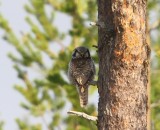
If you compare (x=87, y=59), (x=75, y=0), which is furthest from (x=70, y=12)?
(x=87, y=59)

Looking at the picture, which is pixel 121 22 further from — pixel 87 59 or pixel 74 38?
pixel 74 38

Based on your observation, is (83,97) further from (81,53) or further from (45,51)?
(45,51)

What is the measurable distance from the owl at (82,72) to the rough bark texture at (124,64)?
71 cm

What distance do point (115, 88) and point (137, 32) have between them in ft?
1.66

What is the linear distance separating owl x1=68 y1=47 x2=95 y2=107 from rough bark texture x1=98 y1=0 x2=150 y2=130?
0.71m

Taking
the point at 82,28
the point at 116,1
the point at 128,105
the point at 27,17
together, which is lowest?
the point at 128,105

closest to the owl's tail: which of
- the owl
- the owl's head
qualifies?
the owl

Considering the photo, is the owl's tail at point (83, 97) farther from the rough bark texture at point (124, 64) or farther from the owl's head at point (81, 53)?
the rough bark texture at point (124, 64)

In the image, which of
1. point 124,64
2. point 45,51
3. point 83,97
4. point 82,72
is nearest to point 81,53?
point 82,72

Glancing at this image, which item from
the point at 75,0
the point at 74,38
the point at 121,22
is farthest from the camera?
the point at 74,38

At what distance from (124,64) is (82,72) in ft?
3.39

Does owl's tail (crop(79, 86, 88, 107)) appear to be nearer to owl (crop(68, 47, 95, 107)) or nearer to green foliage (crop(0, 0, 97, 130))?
owl (crop(68, 47, 95, 107))

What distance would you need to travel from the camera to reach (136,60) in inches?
192

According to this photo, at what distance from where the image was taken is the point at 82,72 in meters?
5.83
